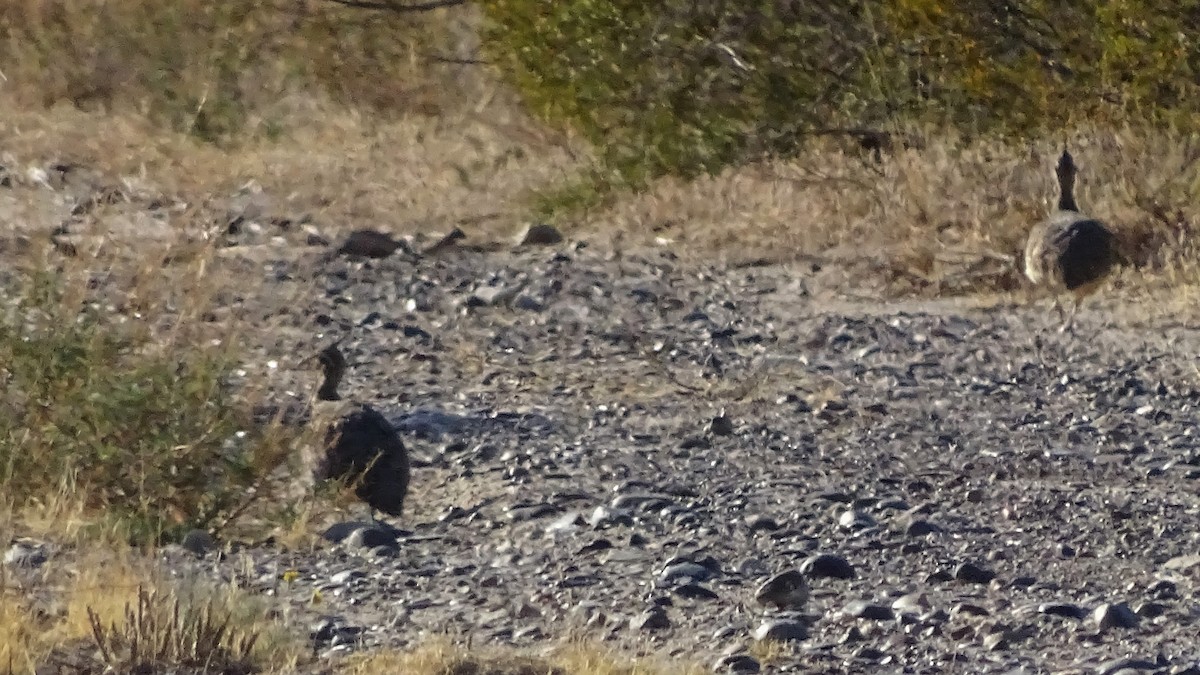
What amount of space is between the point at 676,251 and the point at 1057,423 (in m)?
3.64

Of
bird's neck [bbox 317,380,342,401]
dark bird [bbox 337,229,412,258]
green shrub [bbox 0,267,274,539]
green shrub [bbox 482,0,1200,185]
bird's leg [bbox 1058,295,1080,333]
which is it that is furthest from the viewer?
dark bird [bbox 337,229,412,258]

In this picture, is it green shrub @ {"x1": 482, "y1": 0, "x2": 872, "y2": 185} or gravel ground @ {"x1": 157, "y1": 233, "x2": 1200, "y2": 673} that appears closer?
gravel ground @ {"x1": 157, "y1": 233, "x2": 1200, "y2": 673}

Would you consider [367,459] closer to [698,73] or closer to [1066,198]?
[1066,198]

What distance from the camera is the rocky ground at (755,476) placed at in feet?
14.8

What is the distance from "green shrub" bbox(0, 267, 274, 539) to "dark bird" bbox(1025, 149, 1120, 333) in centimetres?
412

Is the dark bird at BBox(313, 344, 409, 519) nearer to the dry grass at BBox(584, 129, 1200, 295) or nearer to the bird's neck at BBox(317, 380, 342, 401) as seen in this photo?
the bird's neck at BBox(317, 380, 342, 401)

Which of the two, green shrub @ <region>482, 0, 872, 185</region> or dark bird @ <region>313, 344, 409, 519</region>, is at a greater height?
dark bird @ <region>313, 344, 409, 519</region>

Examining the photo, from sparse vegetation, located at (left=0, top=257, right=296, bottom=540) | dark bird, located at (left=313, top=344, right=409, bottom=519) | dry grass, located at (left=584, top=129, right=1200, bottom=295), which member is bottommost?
dry grass, located at (left=584, top=129, right=1200, bottom=295)

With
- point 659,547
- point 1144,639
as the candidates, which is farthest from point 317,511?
point 1144,639

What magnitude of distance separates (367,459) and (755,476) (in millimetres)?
1087

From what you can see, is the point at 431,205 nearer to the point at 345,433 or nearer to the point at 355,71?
the point at 355,71

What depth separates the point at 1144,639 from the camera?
14.5 feet

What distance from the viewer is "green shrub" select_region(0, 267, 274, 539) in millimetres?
5266

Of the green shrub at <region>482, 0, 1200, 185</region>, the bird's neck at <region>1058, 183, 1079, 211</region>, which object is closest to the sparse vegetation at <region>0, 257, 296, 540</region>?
the bird's neck at <region>1058, 183, 1079, 211</region>
